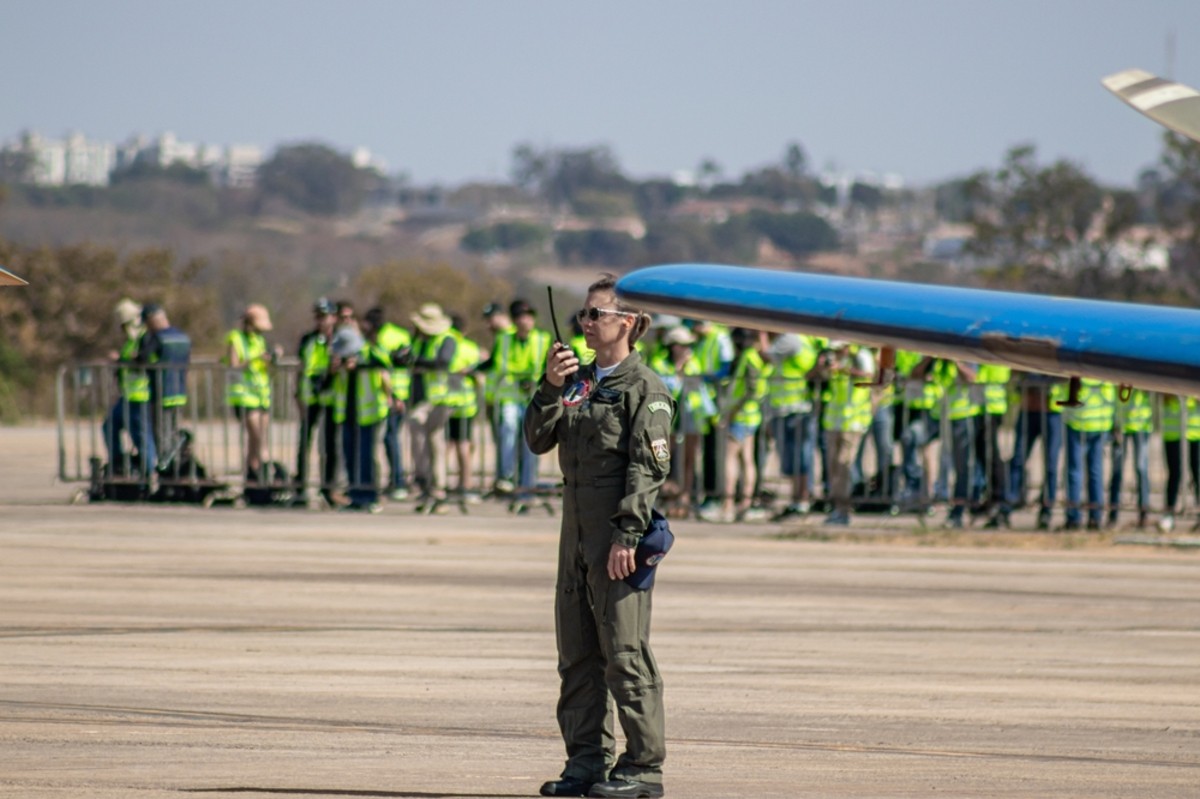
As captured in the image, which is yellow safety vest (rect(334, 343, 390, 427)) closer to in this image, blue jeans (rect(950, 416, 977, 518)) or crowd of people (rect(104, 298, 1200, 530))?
crowd of people (rect(104, 298, 1200, 530))

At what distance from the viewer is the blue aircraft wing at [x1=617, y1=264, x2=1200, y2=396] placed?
5.08 metres

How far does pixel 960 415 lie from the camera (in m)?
16.3

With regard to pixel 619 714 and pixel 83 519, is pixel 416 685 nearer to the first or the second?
pixel 619 714

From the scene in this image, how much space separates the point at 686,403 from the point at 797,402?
1082 millimetres

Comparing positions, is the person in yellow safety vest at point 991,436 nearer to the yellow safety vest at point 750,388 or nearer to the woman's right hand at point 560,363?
the yellow safety vest at point 750,388

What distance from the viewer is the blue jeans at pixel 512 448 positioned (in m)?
17.1

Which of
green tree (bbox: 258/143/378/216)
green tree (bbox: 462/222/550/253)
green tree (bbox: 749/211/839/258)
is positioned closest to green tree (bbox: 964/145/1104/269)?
green tree (bbox: 749/211/839/258)

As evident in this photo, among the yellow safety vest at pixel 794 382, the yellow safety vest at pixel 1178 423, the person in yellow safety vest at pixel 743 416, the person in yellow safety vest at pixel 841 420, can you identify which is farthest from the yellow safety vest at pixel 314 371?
the yellow safety vest at pixel 1178 423

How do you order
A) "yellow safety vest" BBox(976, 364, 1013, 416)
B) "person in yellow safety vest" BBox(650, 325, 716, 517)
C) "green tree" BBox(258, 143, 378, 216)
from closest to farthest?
"yellow safety vest" BBox(976, 364, 1013, 416) → "person in yellow safety vest" BBox(650, 325, 716, 517) → "green tree" BBox(258, 143, 378, 216)

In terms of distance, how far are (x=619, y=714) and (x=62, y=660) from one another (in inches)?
161

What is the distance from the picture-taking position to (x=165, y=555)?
1360cm

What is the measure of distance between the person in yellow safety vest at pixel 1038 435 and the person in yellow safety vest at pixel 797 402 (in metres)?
1.95

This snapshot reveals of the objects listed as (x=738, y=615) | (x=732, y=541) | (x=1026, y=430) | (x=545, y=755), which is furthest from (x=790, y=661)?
(x=1026, y=430)

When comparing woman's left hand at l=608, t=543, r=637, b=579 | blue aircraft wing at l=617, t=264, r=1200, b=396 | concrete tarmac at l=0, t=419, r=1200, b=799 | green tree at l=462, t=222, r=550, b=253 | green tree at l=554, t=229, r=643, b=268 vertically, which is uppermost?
green tree at l=462, t=222, r=550, b=253
